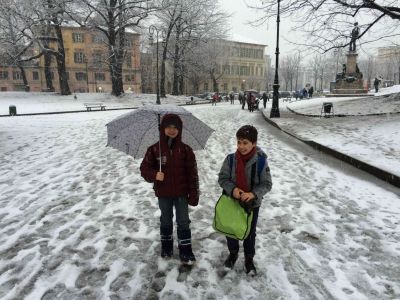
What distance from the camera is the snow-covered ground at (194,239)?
12.0 feet

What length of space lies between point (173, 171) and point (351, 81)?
3785 cm

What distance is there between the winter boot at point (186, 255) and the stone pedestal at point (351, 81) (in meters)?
36.9

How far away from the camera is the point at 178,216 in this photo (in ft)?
13.3

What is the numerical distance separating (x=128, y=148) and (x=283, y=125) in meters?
14.4

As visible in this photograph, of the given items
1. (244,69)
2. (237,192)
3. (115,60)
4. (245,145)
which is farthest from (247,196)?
(244,69)

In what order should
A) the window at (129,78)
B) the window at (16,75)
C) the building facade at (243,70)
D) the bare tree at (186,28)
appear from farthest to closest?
the building facade at (243,70), the window at (129,78), the window at (16,75), the bare tree at (186,28)

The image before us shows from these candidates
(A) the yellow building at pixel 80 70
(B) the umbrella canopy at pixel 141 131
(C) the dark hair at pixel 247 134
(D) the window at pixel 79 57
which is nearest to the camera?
(C) the dark hair at pixel 247 134

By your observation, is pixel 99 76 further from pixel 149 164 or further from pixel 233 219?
pixel 233 219

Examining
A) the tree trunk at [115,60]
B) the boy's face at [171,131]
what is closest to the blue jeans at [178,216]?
the boy's face at [171,131]

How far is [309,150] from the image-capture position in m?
11.6

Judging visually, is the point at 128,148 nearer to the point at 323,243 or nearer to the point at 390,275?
the point at 323,243

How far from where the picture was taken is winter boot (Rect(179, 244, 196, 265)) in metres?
4.09

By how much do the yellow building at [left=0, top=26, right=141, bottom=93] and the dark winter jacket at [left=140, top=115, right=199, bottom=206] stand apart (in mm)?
69795

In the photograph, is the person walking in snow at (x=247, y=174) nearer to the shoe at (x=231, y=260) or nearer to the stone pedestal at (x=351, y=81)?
the shoe at (x=231, y=260)
